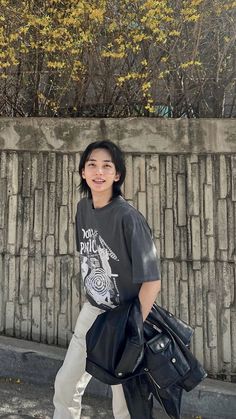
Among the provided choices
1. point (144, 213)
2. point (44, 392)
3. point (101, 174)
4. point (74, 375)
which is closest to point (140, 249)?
point (101, 174)

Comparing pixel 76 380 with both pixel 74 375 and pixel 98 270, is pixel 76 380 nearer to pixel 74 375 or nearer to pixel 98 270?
pixel 74 375

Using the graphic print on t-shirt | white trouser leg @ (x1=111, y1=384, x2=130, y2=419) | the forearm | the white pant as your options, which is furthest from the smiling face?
white trouser leg @ (x1=111, y1=384, x2=130, y2=419)

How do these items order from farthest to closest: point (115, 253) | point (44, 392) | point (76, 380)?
point (44, 392) < point (76, 380) < point (115, 253)

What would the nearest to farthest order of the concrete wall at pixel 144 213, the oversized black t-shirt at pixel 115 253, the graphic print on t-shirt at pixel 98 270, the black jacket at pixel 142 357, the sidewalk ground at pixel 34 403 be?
the black jacket at pixel 142 357, the oversized black t-shirt at pixel 115 253, the graphic print on t-shirt at pixel 98 270, the sidewalk ground at pixel 34 403, the concrete wall at pixel 144 213

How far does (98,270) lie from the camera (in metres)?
2.40

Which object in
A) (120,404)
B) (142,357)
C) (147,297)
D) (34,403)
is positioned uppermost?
(147,297)

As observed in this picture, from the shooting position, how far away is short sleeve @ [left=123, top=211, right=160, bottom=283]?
2.15 m

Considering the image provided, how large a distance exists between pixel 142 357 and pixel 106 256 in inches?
21.0

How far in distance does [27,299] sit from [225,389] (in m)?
1.82

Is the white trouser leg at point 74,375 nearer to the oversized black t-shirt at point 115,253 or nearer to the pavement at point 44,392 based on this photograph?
the oversized black t-shirt at point 115,253

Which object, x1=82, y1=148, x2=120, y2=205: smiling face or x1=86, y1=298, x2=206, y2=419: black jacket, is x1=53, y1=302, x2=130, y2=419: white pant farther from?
x1=82, y1=148, x2=120, y2=205: smiling face

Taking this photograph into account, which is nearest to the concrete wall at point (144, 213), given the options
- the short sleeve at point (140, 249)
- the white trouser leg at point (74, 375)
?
the white trouser leg at point (74, 375)

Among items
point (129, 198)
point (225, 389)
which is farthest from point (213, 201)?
point (225, 389)

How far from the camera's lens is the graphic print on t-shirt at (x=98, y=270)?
2340 millimetres
